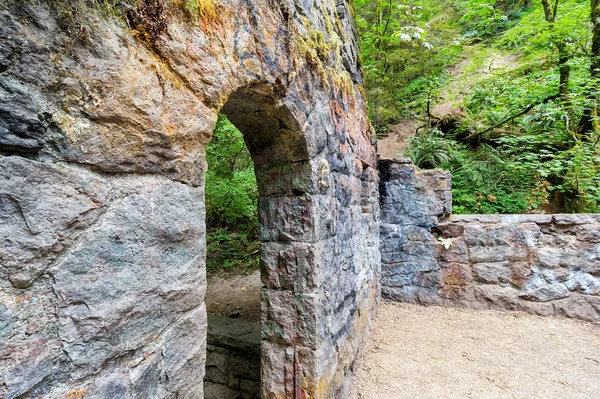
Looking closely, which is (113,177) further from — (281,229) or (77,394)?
(281,229)

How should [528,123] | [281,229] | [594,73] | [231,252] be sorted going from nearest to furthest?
[281,229]
[594,73]
[231,252]
[528,123]

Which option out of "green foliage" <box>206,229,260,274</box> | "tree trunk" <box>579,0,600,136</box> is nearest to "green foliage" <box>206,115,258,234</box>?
"green foliage" <box>206,229,260,274</box>

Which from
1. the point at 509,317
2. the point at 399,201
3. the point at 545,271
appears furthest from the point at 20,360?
the point at 545,271

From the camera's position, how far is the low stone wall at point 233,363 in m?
2.33

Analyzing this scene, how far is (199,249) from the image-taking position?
0.88 metres

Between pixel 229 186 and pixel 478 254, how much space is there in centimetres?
374

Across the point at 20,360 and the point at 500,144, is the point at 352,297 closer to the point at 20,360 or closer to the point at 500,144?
the point at 20,360

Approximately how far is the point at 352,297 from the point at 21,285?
209cm

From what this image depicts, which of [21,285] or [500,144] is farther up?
[500,144]

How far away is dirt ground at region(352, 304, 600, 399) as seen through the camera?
2.07m

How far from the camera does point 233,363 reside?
7.89ft

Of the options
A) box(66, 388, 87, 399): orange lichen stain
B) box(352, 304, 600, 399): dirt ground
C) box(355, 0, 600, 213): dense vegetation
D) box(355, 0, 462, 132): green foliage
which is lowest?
box(352, 304, 600, 399): dirt ground

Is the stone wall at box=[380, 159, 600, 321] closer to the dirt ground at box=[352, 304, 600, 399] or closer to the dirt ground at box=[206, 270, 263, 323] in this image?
the dirt ground at box=[352, 304, 600, 399]

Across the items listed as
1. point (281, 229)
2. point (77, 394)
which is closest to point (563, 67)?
point (281, 229)
